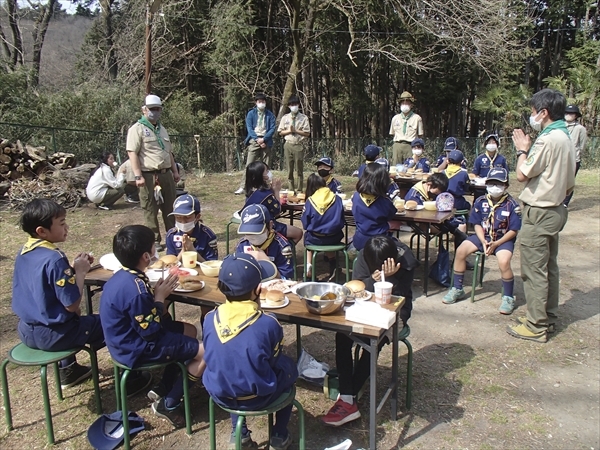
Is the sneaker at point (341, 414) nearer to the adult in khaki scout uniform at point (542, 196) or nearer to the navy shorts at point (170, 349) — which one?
the navy shorts at point (170, 349)

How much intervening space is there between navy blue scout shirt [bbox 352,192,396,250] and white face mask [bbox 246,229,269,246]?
55.1 inches

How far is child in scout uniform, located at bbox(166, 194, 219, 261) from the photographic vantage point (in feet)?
12.6

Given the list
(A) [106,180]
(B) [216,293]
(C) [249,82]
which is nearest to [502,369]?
(B) [216,293]

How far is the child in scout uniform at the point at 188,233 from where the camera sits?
3.85 m

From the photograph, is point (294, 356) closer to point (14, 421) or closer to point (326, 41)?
point (14, 421)

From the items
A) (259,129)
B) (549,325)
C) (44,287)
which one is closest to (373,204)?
(549,325)

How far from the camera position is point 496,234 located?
477 cm

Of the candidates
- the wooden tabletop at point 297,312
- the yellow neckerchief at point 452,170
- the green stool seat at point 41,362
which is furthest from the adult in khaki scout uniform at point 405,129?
the green stool seat at point 41,362

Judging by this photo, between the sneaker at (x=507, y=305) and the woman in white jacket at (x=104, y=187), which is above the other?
the woman in white jacket at (x=104, y=187)

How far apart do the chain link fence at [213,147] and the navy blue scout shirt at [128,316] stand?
9007 mm

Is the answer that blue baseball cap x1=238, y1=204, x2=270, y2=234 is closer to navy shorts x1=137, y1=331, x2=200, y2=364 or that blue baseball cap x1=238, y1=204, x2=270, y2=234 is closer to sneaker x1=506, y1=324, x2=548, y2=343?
navy shorts x1=137, y1=331, x2=200, y2=364

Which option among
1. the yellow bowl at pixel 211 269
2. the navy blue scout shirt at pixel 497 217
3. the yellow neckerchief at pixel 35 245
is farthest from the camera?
the navy blue scout shirt at pixel 497 217

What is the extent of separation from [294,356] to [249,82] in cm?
1361

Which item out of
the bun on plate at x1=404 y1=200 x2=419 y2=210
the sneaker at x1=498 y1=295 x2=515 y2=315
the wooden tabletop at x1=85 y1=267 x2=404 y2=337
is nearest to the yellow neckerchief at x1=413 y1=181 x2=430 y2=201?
the bun on plate at x1=404 y1=200 x2=419 y2=210
